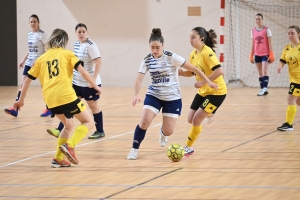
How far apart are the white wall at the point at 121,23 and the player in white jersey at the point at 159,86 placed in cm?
1064

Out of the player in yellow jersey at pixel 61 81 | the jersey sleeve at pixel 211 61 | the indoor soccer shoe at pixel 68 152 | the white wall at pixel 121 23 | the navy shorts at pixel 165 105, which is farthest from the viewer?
the white wall at pixel 121 23

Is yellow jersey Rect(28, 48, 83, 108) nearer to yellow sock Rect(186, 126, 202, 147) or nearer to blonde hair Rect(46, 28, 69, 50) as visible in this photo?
blonde hair Rect(46, 28, 69, 50)

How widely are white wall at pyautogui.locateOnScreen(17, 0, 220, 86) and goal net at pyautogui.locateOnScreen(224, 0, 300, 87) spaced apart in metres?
0.94

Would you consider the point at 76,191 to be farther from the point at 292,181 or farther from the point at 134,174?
the point at 292,181

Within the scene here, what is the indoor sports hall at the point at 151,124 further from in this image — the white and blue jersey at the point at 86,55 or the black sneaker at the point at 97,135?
the white and blue jersey at the point at 86,55

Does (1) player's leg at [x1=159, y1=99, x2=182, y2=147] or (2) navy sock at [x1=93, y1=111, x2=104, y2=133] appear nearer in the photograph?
(1) player's leg at [x1=159, y1=99, x2=182, y2=147]

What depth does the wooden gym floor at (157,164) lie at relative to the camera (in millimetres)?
5570

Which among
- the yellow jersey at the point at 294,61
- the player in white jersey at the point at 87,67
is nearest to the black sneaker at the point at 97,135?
the player in white jersey at the point at 87,67

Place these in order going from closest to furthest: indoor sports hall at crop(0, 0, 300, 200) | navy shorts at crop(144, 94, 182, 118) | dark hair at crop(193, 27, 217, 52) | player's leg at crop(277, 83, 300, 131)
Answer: indoor sports hall at crop(0, 0, 300, 200) < navy shorts at crop(144, 94, 182, 118) < dark hair at crop(193, 27, 217, 52) < player's leg at crop(277, 83, 300, 131)

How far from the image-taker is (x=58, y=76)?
6.63 metres

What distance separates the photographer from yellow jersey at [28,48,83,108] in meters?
6.62

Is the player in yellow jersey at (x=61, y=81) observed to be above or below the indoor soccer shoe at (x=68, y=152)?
above

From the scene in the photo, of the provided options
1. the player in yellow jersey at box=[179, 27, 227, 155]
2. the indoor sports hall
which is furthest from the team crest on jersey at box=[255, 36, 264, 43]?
the player in yellow jersey at box=[179, 27, 227, 155]

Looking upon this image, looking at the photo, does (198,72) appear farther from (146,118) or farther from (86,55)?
(86,55)
